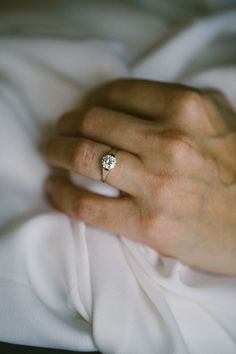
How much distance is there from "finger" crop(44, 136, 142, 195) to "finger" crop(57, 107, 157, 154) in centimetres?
2

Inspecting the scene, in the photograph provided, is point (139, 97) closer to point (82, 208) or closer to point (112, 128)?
point (112, 128)

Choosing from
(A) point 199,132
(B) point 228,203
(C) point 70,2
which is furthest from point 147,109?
(C) point 70,2

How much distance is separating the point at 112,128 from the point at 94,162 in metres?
0.07

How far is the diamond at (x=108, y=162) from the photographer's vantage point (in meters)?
0.65

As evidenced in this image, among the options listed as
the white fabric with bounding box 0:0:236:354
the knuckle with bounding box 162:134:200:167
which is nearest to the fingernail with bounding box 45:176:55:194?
the white fabric with bounding box 0:0:236:354

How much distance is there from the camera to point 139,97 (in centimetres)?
74

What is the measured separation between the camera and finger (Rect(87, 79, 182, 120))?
72 cm

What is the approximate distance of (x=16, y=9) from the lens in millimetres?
1003

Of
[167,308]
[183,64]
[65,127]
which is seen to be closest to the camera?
[167,308]

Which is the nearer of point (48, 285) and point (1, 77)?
point (48, 285)

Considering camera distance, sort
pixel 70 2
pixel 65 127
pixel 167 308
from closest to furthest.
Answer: pixel 167 308
pixel 65 127
pixel 70 2

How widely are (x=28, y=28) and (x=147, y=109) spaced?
0.40 metres

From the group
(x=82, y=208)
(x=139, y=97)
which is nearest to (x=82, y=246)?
(x=82, y=208)

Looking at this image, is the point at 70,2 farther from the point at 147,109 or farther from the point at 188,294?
the point at 188,294
